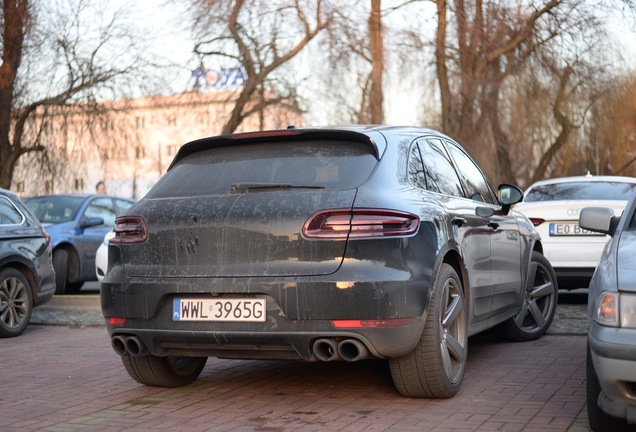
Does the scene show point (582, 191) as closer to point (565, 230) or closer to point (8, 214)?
point (565, 230)

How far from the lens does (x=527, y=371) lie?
6.69 m

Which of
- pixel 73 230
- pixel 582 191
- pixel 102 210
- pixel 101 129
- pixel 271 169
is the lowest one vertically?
pixel 73 230

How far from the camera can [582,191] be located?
1134 cm

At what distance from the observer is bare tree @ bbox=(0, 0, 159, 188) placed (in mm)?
23734

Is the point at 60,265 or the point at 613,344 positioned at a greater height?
the point at 613,344

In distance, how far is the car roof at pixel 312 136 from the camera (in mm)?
5633

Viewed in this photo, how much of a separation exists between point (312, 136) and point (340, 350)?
1348 millimetres

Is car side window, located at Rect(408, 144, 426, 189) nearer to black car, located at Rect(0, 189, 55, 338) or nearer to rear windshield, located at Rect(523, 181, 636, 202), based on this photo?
black car, located at Rect(0, 189, 55, 338)

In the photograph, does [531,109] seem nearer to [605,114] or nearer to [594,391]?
[605,114]

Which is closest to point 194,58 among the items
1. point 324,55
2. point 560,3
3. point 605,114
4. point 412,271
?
point 324,55

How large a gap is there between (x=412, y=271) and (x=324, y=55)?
1835cm

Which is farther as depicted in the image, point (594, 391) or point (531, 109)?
point (531, 109)

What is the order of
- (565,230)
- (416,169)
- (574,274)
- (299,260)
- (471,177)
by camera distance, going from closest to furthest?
(299,260)
(416,169)
(471,177)
(574,274)
(565,230)

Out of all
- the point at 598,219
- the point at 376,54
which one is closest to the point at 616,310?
the point at 598,219
